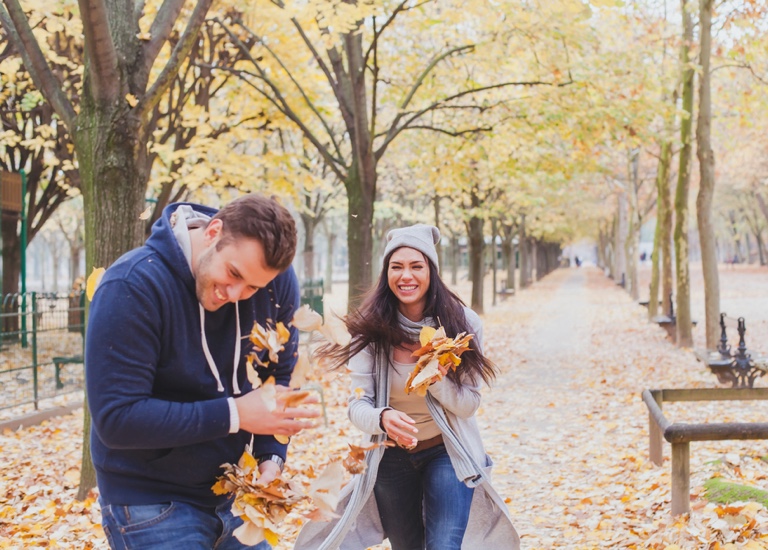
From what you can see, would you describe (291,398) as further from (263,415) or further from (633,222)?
(633,222)

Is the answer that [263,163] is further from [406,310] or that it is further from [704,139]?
[406,310]

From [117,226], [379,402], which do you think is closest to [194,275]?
[379,402]

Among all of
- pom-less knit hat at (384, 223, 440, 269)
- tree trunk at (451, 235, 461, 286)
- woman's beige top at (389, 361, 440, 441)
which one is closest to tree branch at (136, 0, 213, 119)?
pom-less knit hat at (384, 223, 440, 269)

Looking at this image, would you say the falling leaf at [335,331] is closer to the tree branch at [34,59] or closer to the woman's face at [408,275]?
the woman's face at [408,275]

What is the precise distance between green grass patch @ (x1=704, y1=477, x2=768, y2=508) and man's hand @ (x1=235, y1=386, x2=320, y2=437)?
3823mm

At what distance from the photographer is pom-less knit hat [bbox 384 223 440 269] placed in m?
3.70

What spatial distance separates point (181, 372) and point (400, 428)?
48.4 inches

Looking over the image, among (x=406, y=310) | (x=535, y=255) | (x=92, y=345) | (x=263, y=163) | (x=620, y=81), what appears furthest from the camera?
(x=535, y=255)

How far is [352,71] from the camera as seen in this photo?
11.5 meters

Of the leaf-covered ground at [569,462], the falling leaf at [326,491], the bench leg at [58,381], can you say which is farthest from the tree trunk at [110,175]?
the bench leg at [58,381]

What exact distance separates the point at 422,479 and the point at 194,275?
1.74 metres

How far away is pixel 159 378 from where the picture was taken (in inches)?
90.3

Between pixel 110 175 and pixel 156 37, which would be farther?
pixel 156 37

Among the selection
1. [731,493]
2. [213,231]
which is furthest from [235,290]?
[731,493]
